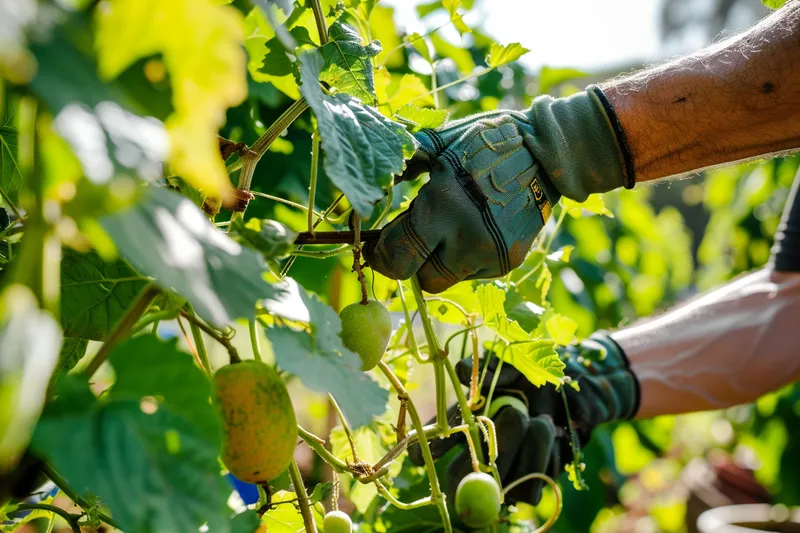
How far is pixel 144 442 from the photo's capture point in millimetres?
459

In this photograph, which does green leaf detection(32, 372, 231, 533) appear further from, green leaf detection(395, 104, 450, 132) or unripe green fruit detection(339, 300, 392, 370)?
green leaf detection(395, 104, 450, 132)

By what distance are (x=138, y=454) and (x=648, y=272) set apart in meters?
3.91

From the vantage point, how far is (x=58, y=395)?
0.46 metres

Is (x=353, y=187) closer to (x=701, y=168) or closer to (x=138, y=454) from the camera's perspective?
(x=138, y=454)

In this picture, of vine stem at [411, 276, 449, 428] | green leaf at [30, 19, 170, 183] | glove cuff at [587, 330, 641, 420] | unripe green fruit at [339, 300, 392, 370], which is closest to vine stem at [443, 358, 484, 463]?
vine stem at [411, 276, 449, 428]

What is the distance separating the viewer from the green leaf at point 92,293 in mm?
744

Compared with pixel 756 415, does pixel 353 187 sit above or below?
above

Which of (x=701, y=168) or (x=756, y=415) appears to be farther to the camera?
(x=756, y=415)

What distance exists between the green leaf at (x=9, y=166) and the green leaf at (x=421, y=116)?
0.45 metres

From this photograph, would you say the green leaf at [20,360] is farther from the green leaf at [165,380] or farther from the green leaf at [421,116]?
the green leaf at [421,116]

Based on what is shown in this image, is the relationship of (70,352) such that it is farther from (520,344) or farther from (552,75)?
(552,75)

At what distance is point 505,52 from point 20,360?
2.86 ft

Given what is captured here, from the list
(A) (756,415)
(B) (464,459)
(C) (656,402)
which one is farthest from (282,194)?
(A) (756,415)

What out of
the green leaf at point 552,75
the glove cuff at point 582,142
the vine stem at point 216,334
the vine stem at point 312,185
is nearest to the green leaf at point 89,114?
the vine stem at point 216,334
